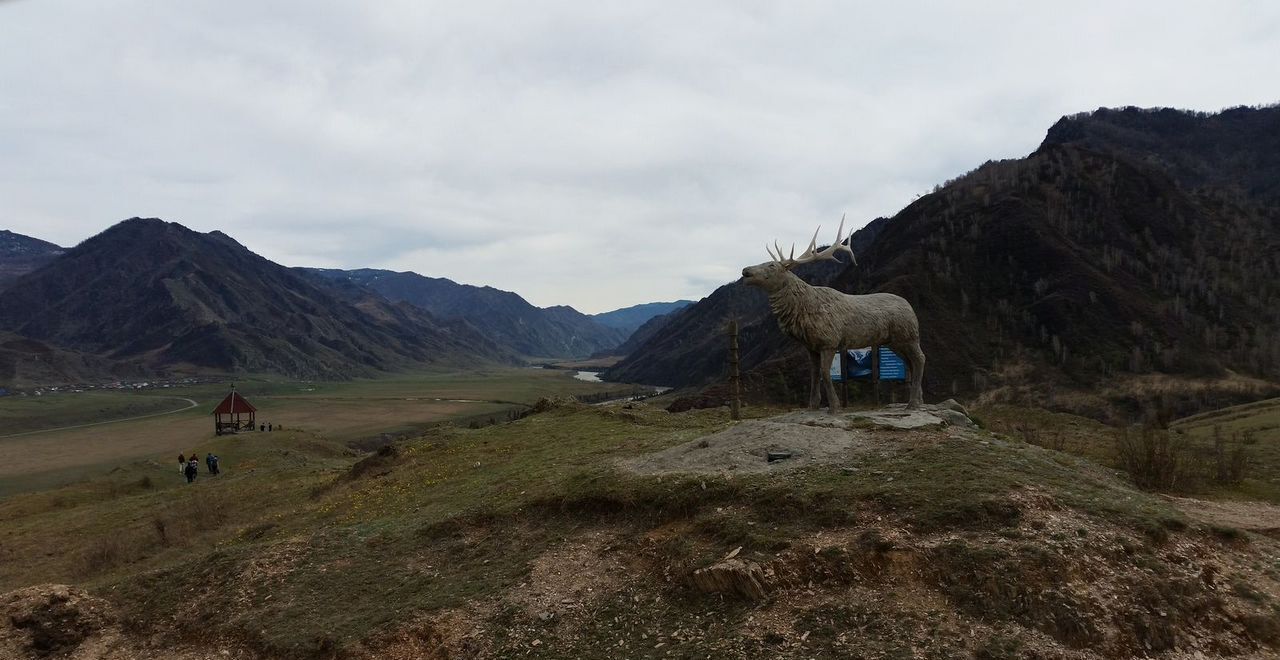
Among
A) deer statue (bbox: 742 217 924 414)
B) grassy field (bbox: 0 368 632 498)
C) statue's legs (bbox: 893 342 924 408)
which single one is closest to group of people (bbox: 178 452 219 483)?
grassy field (bbox: 0 368 632 498)

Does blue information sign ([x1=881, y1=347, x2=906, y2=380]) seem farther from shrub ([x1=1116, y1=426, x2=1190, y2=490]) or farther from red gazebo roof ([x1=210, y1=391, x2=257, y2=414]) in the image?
red gazebo roof ([x1=210, y1=391, x2=257, y2=414])

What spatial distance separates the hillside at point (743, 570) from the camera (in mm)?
6977

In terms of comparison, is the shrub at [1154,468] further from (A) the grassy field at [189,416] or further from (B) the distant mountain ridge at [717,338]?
(B) the distant mountain ridge at [717,338]

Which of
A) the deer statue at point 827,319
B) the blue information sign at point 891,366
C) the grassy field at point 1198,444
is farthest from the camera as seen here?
the blue information sign at point 891,366

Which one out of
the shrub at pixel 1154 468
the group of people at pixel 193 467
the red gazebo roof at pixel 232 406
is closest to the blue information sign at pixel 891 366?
the shrub at pixel 1154 468

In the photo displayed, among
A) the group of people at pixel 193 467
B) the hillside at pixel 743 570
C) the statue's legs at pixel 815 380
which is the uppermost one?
the statue's legs at pixel 815 380

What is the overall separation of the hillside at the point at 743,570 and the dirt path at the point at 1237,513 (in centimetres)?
22

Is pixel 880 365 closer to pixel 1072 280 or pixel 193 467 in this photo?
pixel 193 467

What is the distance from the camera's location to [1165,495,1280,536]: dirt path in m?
9.26

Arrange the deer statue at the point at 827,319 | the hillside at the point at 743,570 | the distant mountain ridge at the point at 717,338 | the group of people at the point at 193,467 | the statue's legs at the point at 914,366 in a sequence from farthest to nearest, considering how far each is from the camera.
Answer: the distant mountain ridge at the point at 717,338 → the group of people at the point at 193,467 → the statue's legs at the point at 914,366 → the deer statue at the point at 827,319 → the hillside at the point at 743,570

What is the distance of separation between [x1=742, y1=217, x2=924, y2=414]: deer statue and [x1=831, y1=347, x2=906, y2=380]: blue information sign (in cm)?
97

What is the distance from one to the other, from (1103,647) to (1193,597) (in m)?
1.47

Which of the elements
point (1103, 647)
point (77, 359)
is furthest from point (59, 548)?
point (77, 359)

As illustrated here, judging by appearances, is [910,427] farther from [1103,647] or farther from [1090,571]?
[1103,647]
